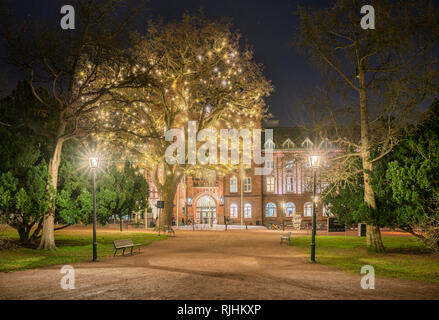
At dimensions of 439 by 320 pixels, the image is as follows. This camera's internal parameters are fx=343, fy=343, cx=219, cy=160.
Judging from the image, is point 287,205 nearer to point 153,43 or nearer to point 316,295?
point 153,43

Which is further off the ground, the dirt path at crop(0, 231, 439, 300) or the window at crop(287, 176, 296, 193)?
the window at crop(287, 176, 296, 193)

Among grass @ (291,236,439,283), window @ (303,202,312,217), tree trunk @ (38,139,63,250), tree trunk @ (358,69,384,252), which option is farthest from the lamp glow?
window @ (303,202,312,217)

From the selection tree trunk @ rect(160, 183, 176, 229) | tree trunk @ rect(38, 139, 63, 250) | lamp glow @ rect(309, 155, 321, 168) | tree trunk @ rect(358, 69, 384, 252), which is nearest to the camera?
lamp glow @ rect(309, 155, 321, 168)

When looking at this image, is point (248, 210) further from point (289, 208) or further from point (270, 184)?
point (289, 208)

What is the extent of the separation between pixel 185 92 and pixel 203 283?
19.6 metres

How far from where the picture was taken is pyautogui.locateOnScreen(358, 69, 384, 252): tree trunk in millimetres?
17078

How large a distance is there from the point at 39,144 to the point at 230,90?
13.8 metres

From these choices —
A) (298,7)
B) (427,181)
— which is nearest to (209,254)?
(427,181)

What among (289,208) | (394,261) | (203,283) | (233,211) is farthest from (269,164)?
(203,283)

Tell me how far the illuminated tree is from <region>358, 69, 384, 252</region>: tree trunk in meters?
8.75

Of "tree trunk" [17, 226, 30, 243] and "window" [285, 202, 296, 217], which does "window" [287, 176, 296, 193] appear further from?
"tree trunk" [17, 226, 30, 243]

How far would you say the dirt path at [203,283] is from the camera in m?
7.87

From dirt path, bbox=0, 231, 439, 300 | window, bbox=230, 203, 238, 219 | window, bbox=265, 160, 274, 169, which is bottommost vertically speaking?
window, bbox=230, 203, 238, 219

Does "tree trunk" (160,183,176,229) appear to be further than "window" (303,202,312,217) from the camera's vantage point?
No
